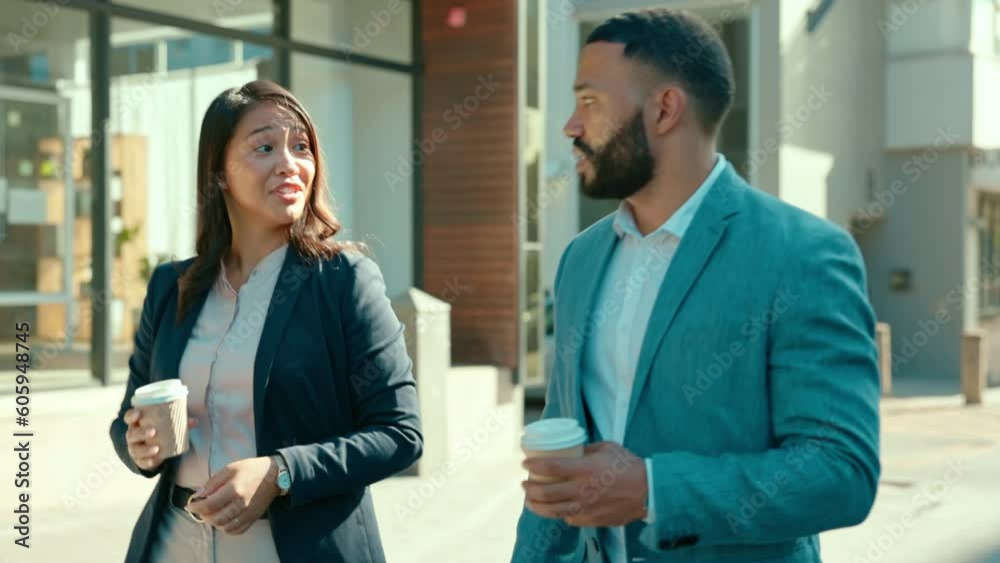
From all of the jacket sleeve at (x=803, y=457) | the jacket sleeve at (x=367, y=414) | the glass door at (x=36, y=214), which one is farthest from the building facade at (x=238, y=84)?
the jacket sleeve at (x=803, y=457)

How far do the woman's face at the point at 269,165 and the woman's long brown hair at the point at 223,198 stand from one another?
26mm

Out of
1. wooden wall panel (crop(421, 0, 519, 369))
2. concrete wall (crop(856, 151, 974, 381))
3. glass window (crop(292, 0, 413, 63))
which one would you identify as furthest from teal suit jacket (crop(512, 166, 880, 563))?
concrete wall (crop(856, 151, 974, 381))

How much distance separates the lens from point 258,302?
2713 millimetres

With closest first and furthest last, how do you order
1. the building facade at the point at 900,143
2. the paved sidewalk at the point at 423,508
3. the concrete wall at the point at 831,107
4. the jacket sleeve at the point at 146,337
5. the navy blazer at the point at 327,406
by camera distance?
1. the navy blazer at the point at 327,406
2. the jacket sleeve at the point at 146,337
3. the paved sidewalk at the point at 423,508
4. the concrete wall at the point at 831,107
5. the building facade at the point at 900,143

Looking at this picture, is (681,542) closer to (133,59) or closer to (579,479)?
(579,479)

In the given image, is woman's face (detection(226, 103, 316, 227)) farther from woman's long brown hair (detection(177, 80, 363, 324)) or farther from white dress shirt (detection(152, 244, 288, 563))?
white dress shirt (detection(152, 244, 288, 563))

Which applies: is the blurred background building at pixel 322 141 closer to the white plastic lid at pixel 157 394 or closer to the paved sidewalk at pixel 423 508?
the paved sidewalk at pixel 423 508

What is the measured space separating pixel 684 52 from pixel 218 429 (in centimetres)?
131

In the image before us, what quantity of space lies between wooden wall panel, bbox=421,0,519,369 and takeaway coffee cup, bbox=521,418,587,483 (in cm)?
926

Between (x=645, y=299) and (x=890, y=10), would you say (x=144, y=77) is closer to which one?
(x=645, y=299)

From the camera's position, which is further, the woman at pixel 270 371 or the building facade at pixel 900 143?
the building facade at pixel 900 143

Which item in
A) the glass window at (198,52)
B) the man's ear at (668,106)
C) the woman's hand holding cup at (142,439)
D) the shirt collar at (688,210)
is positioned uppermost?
the glass window at (198,52)

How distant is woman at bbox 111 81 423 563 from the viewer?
2500mm

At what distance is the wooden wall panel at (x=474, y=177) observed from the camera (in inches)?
437
